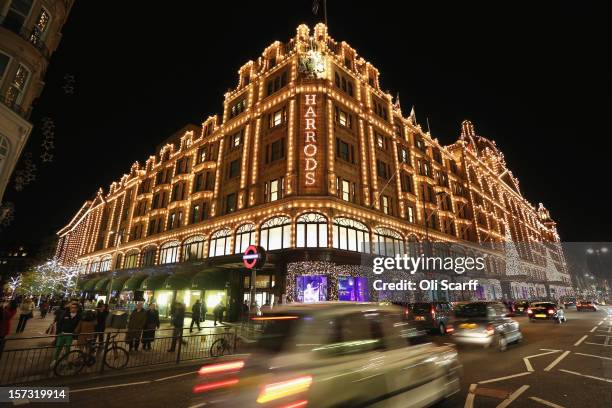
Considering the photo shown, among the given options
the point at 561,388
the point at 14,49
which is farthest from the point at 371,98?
→ the point at 561,388

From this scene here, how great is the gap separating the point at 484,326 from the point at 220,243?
2405 centimetres

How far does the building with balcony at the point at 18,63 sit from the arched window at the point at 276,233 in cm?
1704

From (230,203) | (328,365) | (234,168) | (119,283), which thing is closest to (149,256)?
(119,283)

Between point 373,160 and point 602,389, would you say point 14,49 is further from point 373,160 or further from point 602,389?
point 602,389

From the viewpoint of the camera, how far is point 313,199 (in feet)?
80.2

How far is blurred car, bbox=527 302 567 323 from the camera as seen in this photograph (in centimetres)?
2398

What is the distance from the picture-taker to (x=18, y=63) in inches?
723

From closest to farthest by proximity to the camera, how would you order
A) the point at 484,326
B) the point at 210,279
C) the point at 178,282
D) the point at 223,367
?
the point at 223,367 → the point at 484,326 → the point at 210,279 → the point at 178,282

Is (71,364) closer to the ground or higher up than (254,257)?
closer to the ground

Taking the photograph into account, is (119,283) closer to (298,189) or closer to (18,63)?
(18,63)

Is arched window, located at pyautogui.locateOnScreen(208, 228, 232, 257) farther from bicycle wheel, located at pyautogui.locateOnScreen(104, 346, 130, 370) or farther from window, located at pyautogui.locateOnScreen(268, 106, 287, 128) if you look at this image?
bicycle wheel, located at pyautogui.locateOnScreen(104, 346, 130, 370)

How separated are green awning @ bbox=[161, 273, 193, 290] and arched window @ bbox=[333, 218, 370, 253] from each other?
1394 cm

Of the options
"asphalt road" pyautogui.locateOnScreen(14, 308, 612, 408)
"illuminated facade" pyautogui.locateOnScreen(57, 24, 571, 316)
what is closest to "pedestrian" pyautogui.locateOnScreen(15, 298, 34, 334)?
"illuminated facade" pyautogui.locateOnScreen(57, 24, 571, 316)

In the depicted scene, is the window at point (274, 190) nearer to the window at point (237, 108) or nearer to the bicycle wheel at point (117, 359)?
the window at point (237, 108)
